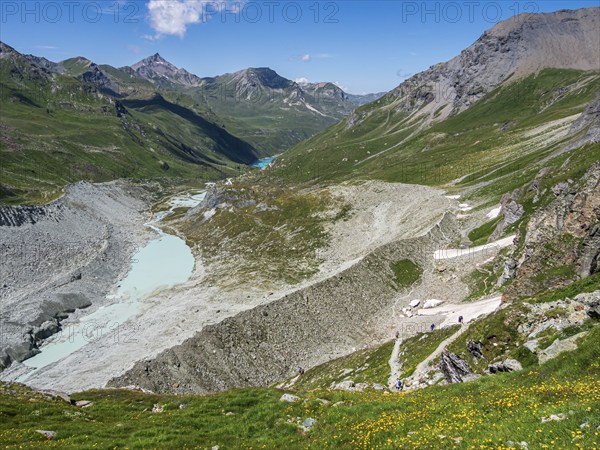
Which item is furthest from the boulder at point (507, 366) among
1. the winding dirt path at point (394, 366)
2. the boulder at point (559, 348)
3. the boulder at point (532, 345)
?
the winding dirt path at point (394, 366)

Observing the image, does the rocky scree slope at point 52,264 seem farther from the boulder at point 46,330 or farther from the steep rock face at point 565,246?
the steep rock face at point 565,246

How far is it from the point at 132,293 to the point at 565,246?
87341 mm

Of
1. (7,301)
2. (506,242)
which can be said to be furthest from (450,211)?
(7,301)

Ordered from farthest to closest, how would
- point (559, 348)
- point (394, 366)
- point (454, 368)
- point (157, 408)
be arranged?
point (394, 366), point (157, 408), point (454, 368), point (559, 348)

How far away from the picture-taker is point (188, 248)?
126500 mm

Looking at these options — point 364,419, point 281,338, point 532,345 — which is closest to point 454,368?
point 532,345

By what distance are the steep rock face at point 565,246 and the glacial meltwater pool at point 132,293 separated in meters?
66.3

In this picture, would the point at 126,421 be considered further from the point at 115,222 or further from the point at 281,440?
the point at 115,222

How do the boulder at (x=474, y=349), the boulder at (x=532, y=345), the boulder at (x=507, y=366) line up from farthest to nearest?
the boulder at (x=474, y=349), the boulder at (x=532, y=345), the boulder at (x=507, y=366)

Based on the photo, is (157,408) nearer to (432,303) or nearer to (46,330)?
(432,303)

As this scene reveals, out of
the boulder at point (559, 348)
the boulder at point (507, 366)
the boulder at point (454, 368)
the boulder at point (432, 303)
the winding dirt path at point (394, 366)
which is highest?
the boulder at point (559, 348)

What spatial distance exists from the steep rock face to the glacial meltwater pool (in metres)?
66.3

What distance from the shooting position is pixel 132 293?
94.9 metres

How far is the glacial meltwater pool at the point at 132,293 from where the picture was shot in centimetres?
6956
